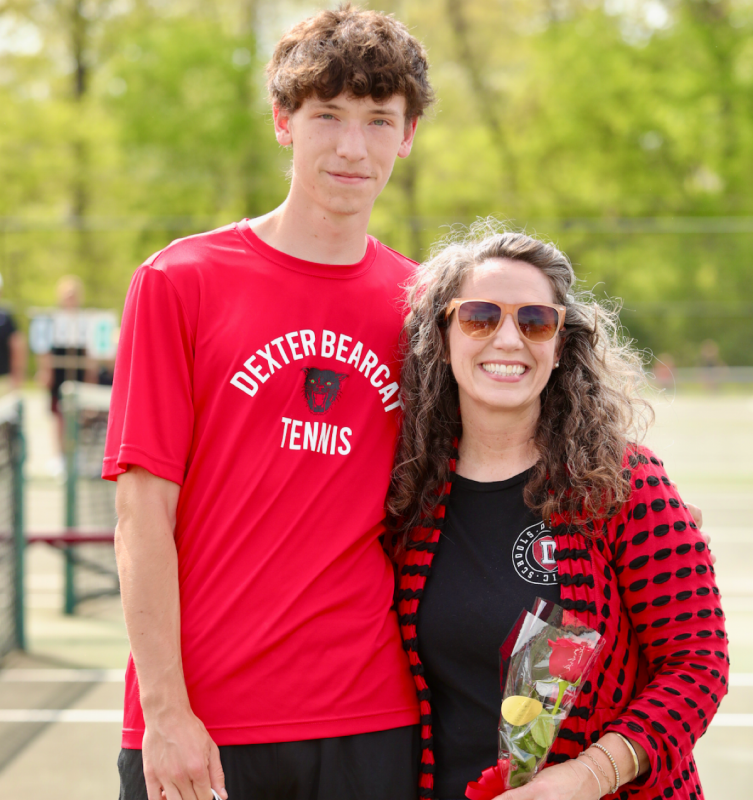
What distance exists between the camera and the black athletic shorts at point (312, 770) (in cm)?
212

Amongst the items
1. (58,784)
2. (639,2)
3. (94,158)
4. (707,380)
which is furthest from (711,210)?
(58,784)

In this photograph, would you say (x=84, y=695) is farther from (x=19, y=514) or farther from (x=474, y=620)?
(x=474, y=620)

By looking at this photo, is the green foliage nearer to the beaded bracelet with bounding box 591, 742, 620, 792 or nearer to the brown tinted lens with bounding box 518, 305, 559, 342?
the brown tinted lens with bounding box 518, 305, 559, 342

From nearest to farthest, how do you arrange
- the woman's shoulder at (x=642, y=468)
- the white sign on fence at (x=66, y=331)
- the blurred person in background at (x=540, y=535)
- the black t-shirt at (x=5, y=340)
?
the blurred person in background at (x=540, y=535)
the woman's shoulder at (x=642, y=468)
the black t-shirt at (x=5, y=340)
the white sign on fence at (x=66, y=331)

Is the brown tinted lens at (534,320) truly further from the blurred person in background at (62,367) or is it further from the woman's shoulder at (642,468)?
the blurred person in background at (62,367)

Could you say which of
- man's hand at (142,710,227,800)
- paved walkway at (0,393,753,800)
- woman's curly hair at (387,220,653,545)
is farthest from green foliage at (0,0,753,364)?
man's hand at (142,710,227,800)

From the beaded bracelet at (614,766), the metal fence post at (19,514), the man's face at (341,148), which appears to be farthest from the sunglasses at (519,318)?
the metal fence post at (19,514)

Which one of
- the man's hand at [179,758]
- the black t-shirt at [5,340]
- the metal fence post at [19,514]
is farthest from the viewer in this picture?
the black t-shirt at [5,340]

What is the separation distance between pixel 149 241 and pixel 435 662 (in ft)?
60.6

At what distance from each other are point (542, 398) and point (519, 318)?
0.89 feet

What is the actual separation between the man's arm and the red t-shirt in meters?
0.07

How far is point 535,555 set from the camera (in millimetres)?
2264

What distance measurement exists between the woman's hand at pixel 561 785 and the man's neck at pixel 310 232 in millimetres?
1300

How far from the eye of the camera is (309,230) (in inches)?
92.0
